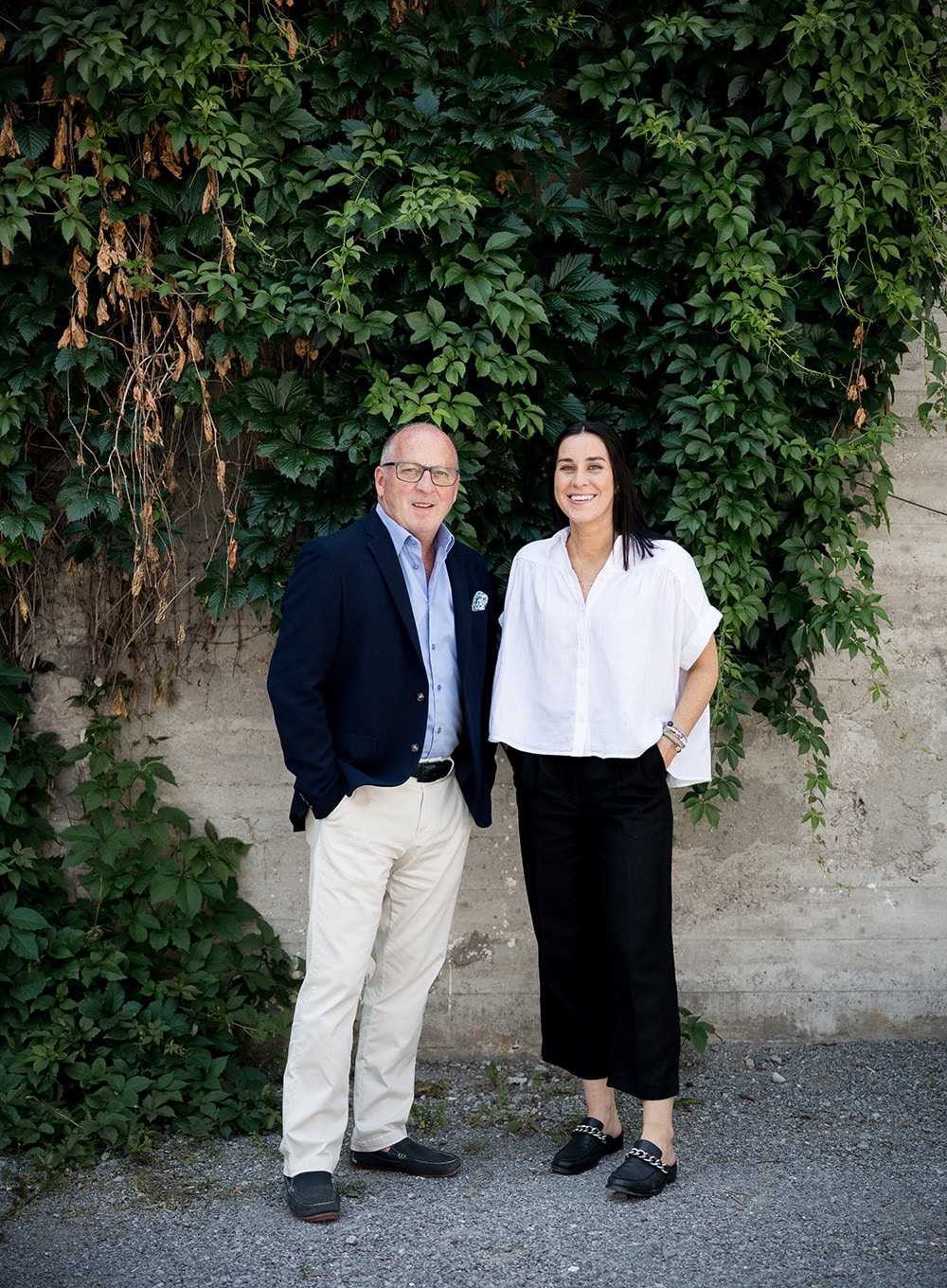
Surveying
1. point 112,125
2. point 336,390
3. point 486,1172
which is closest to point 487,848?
point 486,1172

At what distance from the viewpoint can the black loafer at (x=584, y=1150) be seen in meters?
3.36

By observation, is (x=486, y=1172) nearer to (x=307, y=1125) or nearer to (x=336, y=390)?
(x=307, y=1125)

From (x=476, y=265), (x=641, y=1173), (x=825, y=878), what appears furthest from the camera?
(x=825, y=878)

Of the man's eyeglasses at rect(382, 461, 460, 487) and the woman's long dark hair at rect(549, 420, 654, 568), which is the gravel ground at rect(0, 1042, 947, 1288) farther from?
the man's eyeglasses at rect(382, 461, 460, 487)

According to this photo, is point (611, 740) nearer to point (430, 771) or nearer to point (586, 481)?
point (430, 771)

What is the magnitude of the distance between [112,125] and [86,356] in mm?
677

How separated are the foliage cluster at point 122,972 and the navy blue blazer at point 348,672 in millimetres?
974

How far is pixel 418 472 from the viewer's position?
125 inches

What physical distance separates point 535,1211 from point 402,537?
1.81m

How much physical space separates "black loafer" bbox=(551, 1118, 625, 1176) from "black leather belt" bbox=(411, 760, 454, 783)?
1111 millimetres

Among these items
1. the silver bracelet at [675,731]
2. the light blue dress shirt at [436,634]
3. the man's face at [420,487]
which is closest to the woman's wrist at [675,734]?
the silver bracelet at [675,731]

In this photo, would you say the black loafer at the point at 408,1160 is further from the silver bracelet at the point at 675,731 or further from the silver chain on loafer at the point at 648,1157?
the silver bracelet at the point at 675,731

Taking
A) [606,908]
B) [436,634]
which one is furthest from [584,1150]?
[436,634]

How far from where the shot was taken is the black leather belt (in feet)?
10.6
